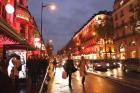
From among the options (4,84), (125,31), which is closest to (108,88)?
(4,84)

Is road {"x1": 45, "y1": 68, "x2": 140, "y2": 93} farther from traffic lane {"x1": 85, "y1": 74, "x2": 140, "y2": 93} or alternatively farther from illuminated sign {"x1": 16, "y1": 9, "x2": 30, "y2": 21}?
illuminated sign {"x1": 16, "y1": 9, "x2": 30, "y2": 21}

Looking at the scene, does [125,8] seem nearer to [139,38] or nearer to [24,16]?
[139,38]

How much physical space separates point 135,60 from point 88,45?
98.6 meters

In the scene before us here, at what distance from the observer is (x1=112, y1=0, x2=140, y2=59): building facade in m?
69.2

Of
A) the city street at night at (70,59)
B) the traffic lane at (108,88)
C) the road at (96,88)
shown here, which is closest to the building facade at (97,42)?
the city street at night at (70,59)

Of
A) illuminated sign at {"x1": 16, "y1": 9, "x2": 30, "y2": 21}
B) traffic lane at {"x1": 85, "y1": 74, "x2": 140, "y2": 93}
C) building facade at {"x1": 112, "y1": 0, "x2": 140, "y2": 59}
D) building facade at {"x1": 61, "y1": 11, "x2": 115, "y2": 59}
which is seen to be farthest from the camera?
building facade at {"x1": 61, "y1": 11, "x2": 115, "y2": 59}

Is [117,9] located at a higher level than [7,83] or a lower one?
higher

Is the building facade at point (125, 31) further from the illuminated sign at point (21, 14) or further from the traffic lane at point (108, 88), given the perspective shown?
the traffic lane at point (108, 88)

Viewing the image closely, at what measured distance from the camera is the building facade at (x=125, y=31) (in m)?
69.2

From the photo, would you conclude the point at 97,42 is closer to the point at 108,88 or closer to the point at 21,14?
the point at 21,14

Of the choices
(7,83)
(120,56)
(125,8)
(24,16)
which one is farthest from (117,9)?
(7,83)

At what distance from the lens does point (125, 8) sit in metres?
77.2

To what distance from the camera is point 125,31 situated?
77.1 metres

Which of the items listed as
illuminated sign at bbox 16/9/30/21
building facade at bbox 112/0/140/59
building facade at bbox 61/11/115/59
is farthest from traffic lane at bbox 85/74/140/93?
building facade at bbox 61/11/115/59
